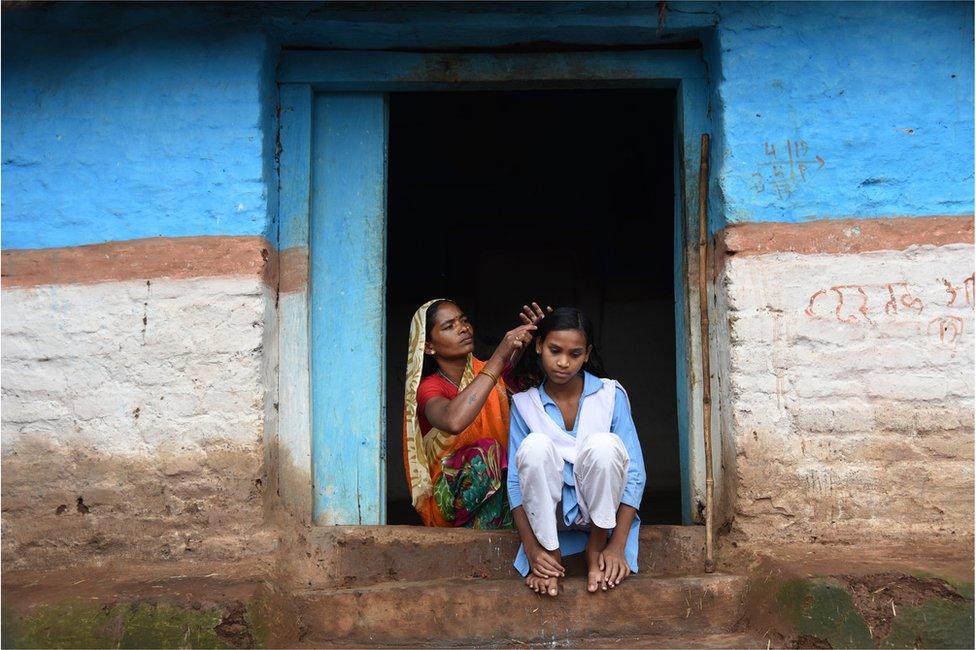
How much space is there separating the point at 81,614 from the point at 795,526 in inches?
102

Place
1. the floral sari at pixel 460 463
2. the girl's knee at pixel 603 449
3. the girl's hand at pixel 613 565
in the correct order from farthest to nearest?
the floral sari at pixel 460 463 < the girl's hand at pixel 613 565 < the girl's knee at pixel 603 449

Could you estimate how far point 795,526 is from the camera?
153 inches

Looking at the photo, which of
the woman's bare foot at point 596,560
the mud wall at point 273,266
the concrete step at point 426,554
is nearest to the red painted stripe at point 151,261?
the mud wall at point 273,266

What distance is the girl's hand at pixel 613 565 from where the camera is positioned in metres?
3.76

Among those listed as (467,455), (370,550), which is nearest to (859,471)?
(467,455)

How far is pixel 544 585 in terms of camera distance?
3.73 meters

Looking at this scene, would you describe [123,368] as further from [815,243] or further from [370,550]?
[815,243]

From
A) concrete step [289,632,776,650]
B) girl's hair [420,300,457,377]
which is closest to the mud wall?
concrete step [289,632,776,650]

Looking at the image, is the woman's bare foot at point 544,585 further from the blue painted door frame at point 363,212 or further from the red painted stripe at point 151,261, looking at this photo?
the red painted stripe at point 151,261

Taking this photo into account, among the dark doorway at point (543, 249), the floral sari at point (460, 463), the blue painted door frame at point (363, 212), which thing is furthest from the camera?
the dark doorway at point (543, 249)

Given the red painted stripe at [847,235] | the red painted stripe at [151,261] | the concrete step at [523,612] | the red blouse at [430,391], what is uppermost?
the red painted stripe at [847,235]

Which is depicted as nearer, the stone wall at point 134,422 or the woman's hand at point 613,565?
the woman's hand at point 613,565

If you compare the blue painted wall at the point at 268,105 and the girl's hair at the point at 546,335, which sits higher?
the blue painted wall at the point at 268,105

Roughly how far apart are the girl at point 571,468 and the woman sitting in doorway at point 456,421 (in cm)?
16
